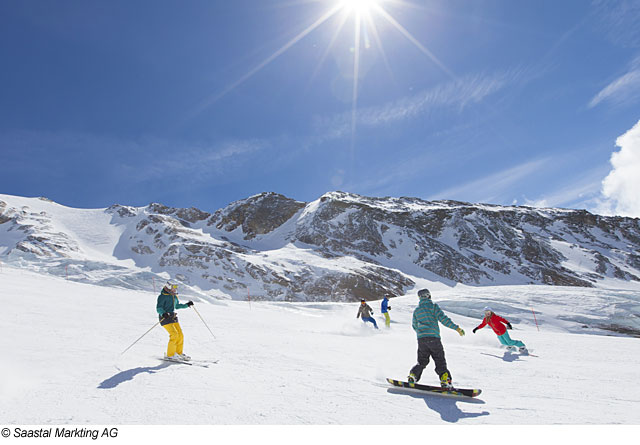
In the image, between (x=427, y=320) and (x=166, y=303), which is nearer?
(x=427, y=320)

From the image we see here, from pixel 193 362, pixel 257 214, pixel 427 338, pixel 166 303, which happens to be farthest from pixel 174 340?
pixel 257 214

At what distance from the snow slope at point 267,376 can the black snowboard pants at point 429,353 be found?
0.61 metres

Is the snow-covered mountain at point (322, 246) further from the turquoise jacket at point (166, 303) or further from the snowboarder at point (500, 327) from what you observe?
the snowboarder at point (500, 327)

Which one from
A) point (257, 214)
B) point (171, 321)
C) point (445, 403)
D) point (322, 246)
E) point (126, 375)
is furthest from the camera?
point (257, 214)

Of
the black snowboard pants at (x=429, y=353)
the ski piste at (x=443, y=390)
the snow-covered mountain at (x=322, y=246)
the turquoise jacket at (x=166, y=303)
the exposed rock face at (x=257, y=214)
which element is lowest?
the ski piste at (x=443, y=390)

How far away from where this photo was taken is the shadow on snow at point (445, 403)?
474cm

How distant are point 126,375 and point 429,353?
5.47 meters

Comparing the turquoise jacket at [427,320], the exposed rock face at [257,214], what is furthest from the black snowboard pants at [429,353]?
the exposed rock face at [257,214]

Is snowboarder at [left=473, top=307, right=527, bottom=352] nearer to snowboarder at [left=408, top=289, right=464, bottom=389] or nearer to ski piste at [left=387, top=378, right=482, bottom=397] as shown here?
snowboarder at [left=408, top=289, right=464, bottom=389]

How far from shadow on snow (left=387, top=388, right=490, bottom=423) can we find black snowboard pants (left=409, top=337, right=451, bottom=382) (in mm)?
451

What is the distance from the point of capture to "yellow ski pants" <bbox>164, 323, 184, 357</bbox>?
777cm

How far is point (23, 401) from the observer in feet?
14.7

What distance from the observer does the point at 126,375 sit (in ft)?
20.2

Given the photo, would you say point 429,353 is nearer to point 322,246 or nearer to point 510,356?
point 510,356
